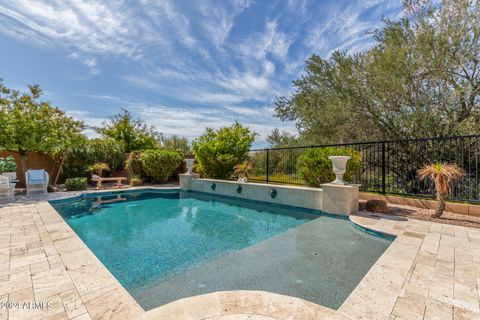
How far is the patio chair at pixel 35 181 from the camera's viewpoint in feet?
29.2

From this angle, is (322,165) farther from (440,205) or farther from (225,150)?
(225,150)

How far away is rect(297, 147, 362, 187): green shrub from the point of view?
6.93 meters

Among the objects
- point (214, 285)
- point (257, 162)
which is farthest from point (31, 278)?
point (257, 162)

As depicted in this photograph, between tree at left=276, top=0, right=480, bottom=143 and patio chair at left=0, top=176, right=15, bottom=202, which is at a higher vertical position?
tree at left=276, top=0, right=480, bottom=143

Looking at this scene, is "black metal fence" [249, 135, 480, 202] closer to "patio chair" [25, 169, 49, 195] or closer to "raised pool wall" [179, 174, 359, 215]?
"raised pool wall" [179, 174, 359, 215]

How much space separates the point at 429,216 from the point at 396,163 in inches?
140

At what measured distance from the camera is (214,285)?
9.03 ft

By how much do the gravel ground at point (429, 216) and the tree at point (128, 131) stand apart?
16.3 m

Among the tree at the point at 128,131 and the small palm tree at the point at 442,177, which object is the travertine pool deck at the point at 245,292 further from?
the tree at the point at 128,131

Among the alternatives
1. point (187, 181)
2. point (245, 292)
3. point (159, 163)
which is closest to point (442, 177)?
point (245, 292)

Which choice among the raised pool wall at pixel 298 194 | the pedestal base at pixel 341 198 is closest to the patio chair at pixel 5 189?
the raised pool wall at pixel 298 194

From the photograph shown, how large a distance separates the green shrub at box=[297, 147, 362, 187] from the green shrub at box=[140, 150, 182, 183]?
8225mm

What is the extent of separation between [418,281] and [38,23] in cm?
1111

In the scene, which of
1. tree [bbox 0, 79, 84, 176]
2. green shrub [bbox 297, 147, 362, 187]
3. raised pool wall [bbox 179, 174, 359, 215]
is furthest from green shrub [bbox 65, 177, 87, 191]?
green shrub [bbox 297, 147, 362, 187]
